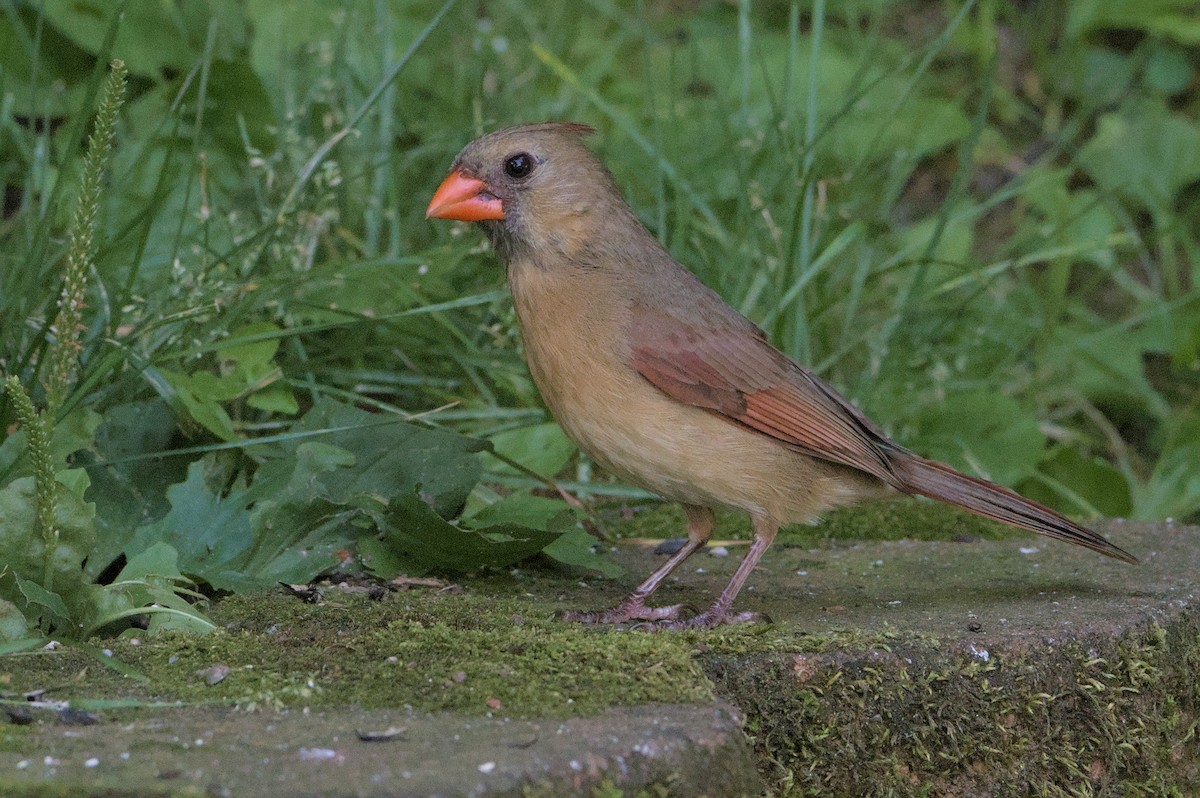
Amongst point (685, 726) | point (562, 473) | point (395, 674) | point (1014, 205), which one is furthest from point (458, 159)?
point (1014, 205)

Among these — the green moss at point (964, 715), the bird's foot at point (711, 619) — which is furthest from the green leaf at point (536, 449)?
the green moss at point (964, 715)

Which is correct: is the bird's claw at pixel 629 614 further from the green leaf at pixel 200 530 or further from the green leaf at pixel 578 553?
the green leaf at pixel 200 530

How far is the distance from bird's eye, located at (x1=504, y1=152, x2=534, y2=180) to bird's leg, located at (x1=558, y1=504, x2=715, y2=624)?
3.12 feet

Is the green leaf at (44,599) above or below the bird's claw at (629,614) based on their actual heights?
above

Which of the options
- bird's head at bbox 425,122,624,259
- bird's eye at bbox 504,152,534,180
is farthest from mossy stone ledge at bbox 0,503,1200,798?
bird's eye at bbox 504,152,534,180

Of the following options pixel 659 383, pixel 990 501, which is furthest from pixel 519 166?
pixel 990 501

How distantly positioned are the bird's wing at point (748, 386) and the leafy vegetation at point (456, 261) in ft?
1.62

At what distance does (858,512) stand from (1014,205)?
3.68 metres

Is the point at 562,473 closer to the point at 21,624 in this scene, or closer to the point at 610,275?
the point at 610,275

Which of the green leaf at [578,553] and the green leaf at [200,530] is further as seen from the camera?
the green leaf at [578,553]

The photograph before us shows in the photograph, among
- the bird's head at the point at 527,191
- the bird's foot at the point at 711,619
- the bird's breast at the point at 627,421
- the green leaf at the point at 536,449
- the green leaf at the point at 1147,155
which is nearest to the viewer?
the bird's foot at the point at 711,619

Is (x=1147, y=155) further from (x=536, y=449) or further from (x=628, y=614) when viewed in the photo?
(x=628, y=614)

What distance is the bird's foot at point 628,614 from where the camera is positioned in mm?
3137

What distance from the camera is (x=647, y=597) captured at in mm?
3424
